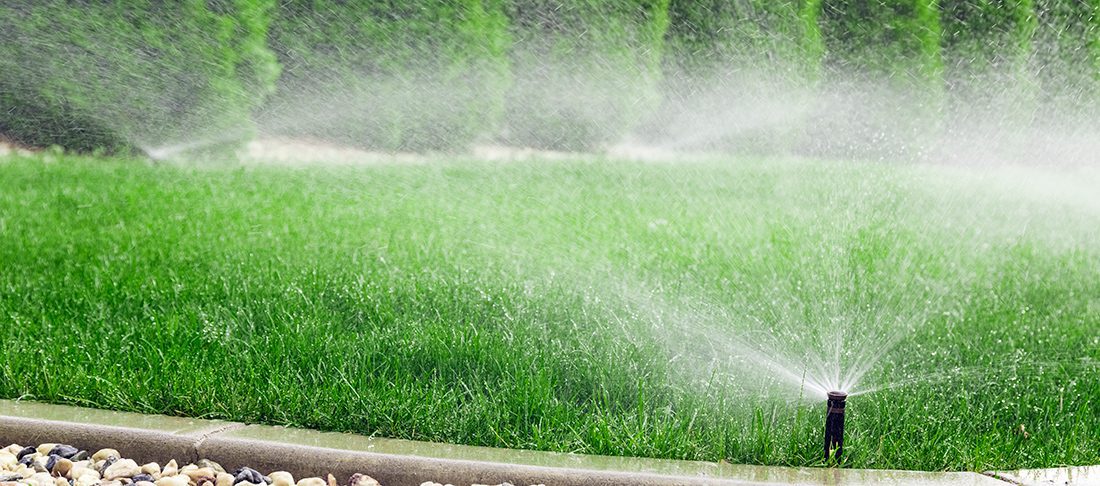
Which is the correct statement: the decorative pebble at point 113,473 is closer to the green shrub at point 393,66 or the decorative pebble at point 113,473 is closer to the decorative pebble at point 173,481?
the decorative pebble at point 173,481

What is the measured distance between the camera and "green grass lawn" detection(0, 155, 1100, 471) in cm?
351

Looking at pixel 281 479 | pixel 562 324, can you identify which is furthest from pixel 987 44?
pixel 281 479

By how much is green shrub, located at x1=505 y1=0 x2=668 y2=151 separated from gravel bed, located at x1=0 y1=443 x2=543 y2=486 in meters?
8.84

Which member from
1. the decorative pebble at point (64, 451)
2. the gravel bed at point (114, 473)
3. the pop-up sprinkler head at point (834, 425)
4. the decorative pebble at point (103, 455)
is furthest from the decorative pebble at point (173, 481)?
the pop-up sprinkler head at point (834, 425)

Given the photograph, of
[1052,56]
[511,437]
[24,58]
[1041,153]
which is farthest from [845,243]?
[24,58]

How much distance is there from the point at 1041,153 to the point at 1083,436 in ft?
33.3

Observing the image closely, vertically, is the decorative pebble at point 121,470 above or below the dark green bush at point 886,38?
below

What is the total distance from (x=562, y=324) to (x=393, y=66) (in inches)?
274

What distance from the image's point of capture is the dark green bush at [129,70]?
10.4m

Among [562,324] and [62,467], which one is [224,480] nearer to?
[62,467]

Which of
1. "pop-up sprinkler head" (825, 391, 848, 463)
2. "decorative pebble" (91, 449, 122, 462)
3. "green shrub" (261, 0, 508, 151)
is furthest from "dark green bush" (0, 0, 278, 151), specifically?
"pop-up sprinkler head" (825, 391, 848, 463)

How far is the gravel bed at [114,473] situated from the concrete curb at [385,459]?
0.12ft

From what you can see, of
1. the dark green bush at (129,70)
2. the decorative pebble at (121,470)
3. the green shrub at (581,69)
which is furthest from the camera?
the green shrub at (581,69)

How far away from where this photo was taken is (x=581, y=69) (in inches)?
476
